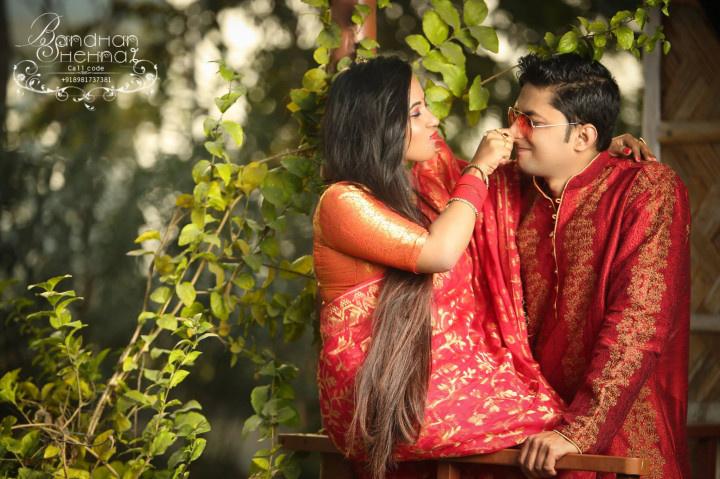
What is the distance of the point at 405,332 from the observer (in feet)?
6.91

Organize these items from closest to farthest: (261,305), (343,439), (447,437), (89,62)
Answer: (447,437) < (343,439) < (261,305) < (89,62)

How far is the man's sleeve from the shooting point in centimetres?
208

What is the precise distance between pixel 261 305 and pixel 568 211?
3.30 feet

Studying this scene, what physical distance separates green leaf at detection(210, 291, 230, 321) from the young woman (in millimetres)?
652

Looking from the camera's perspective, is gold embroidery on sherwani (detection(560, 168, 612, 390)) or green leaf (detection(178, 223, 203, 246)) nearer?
gold embroidery on sherwani (detection(560, 168, 612, 390))

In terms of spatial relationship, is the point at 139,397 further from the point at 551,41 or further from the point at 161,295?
the point at 551,41

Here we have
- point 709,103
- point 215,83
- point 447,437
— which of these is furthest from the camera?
point 215,83

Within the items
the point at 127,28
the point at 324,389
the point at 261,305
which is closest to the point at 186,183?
the point at 127,28

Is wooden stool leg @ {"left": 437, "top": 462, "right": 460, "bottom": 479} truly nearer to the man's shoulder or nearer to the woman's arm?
the woman's arm

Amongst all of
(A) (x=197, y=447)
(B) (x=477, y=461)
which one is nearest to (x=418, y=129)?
(B) (x=477, y=461)

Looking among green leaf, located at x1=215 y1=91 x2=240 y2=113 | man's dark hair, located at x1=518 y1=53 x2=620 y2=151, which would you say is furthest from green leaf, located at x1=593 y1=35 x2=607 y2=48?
green leaf, located at x1=215 y1=91 x2=240 y2=113

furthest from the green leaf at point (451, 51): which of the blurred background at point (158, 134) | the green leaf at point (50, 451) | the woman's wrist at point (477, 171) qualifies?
the blurred background at point (158, 134)

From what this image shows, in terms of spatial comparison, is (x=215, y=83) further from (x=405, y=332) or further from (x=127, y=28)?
(x=405, y=332)

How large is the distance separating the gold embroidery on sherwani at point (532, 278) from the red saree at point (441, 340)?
2.4 inches
